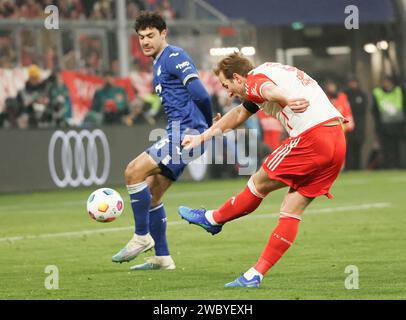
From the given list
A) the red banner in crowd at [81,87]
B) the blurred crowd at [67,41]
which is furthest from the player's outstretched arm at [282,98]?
the red banner in crowd at [81,87]

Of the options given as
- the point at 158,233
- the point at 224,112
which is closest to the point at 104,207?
the point at 158,233

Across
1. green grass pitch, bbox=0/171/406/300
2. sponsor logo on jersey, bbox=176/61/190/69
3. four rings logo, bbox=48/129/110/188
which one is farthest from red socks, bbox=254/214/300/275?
four rings logo, bbox=48/129/110/188

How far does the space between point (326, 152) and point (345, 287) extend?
1029 mm

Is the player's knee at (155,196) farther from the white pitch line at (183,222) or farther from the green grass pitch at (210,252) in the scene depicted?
the white pitch line at (183,222)

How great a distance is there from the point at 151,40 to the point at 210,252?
255 centimetres

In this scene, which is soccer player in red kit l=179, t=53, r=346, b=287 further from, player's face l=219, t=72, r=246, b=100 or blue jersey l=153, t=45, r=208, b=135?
blue jersey l=153, t=45, r=208, b=135

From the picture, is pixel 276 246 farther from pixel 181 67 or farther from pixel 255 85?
pixel 181 67

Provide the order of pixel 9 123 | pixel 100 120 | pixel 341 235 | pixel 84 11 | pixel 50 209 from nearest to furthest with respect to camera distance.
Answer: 1. pixel 341 235
2. pixel 50 209
3. pixel 9 123
4. pixel 100 120
5. pixel 84 11

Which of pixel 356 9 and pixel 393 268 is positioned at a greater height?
pixel 356 9

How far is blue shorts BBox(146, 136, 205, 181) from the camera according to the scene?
10.4 meters

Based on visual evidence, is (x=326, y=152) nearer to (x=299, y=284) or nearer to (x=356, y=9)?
(x=299, y=284)

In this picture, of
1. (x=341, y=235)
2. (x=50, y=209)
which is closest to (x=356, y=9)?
(x=50, y=209)

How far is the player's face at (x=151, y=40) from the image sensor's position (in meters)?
10.5

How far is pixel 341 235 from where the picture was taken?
13.3 m
